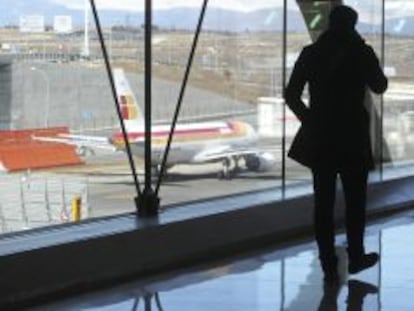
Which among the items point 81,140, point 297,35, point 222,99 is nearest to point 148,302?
point 81,140

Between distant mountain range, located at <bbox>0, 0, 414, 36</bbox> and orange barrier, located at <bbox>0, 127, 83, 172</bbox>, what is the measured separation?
0.65 metres

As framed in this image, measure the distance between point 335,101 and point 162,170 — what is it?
1.76 metres

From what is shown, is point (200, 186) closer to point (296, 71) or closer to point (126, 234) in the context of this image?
point (126, 234)

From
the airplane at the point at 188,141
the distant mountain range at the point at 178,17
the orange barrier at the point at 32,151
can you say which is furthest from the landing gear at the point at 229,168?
the orange barrier at the point at 32,151

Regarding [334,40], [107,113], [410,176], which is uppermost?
[334,40]

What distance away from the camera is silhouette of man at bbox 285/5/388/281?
5.96m

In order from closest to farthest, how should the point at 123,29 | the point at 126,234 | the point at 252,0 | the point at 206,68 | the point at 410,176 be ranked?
the point at 126,234 → the point at 123,29 → the point at 206,68 → the point at 252,0 → the point at 410,176

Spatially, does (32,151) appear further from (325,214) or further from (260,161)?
(260,161)

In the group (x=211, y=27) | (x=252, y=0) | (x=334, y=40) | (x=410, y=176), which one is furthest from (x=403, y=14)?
(x=334, y=40)

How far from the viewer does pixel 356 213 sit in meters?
6.15

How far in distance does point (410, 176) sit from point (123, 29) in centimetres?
420

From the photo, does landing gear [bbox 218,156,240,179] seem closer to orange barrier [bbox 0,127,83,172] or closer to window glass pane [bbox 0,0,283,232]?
window glass pane [bbox 0,0,283,232]

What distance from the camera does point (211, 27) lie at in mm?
7805

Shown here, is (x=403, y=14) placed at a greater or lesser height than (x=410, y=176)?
greater
